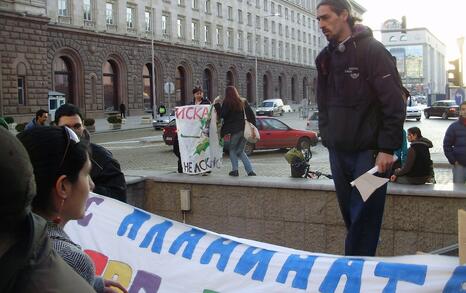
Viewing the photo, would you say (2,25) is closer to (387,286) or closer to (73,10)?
(73,10)

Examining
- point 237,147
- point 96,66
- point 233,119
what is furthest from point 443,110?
point 233,119

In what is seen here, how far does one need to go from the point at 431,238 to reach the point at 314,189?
1.14 metres

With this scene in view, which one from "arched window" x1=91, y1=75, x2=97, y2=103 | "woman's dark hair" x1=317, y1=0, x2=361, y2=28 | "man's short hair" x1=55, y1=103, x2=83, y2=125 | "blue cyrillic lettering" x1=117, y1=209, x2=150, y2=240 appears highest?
"arched window" x1=91, y1=75, x2=97, y2=103

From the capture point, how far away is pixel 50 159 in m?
1.88

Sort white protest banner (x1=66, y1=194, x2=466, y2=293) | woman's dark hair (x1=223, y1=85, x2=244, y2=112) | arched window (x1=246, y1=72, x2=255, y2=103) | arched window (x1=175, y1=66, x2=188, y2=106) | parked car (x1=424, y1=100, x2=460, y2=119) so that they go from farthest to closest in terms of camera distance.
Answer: arched window (x1=246, y1=72, x2=255, y2=103), arched window (x1=175, y1=66, x2=188, y2=106), parked car (x1=424, y1=100, x2=460, y2=119), woman's dark hair (x1=223, y1=85, x2=244, y2=112), white protest banner (x1=66, y1=194, x2=466, y2=293)

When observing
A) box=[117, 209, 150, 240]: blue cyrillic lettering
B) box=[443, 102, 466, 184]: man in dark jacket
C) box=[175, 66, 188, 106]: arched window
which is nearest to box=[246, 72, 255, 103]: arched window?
box=[175, 66, 188, 106]: arched window

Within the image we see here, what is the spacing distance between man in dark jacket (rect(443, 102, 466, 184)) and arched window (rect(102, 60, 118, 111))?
A: 140 ft

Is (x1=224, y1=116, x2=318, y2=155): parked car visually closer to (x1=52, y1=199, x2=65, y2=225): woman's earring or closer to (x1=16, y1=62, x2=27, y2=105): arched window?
(x1=52, y1=199, x2=65, y2=225): woman's earring

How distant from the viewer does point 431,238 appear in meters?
4.86

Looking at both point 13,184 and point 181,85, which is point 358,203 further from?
point 181,85

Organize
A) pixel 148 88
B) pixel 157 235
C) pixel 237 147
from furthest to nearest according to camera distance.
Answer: pixel 148 88 < pixel 237 147 < pixel 157 235

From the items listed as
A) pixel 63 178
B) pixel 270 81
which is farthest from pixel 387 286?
pixel 270 81

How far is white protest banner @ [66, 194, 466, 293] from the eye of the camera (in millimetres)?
3090

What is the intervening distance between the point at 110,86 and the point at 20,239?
4994 cm
